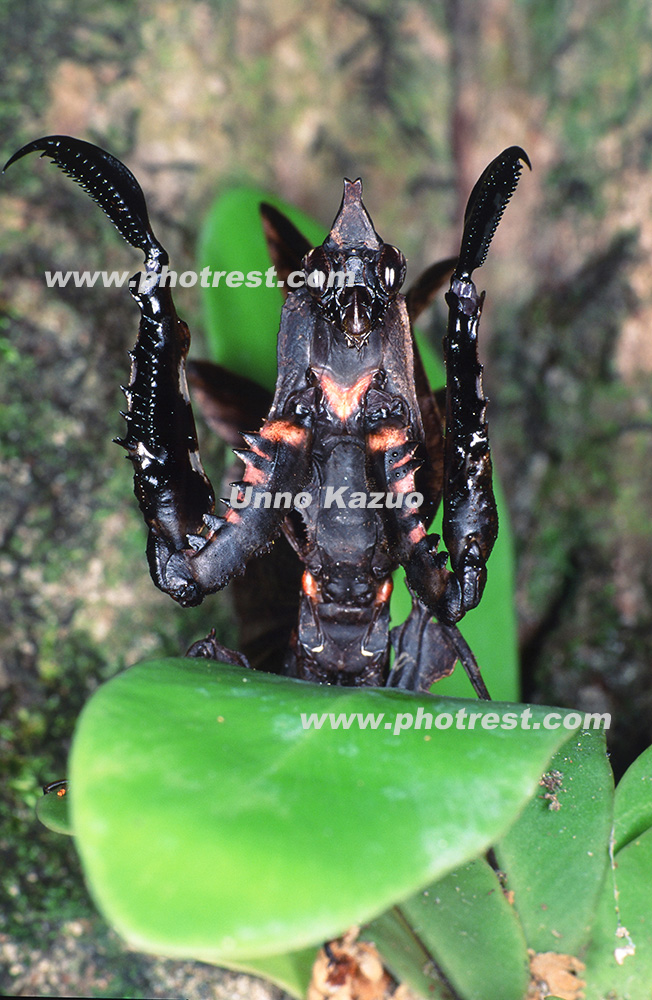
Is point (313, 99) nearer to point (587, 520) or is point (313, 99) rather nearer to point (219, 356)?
point (219, 356)

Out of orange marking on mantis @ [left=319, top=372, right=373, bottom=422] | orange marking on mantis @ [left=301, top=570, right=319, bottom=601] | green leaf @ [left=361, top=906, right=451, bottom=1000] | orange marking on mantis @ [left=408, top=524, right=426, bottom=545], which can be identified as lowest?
green leaf @ [left=361, top=906, right=451, bottom=1000]

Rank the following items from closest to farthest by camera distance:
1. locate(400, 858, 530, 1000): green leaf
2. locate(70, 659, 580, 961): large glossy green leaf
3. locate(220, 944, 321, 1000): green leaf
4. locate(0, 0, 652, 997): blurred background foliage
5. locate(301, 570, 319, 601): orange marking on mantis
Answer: locate(70, 659, 580, 961): large glossy green leaf
locate(400, 858, 530, 1000): green leaf
locate(220, 944, 321, 1000): green leaf
locate(301, 570, 319, 601): orange marking on mantis
locate(0, 0, 652, 997): blurred background foliage

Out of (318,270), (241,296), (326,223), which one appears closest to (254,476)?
(318,270)

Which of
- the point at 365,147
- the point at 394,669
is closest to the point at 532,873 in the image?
the point at 394,669

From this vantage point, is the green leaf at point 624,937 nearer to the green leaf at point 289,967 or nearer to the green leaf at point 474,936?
the green leaf at point 474,936

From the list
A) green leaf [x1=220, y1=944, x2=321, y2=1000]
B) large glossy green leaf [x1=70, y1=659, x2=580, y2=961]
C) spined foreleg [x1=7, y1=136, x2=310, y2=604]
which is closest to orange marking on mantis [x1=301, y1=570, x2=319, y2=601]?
spined foreleg [x1=7, y1=136, x2=310, y2=604]

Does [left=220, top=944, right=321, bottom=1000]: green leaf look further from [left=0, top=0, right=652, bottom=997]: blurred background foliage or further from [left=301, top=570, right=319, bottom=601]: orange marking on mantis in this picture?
[left=301, top=570, right=319, bottom=601]: orange marking on mantis

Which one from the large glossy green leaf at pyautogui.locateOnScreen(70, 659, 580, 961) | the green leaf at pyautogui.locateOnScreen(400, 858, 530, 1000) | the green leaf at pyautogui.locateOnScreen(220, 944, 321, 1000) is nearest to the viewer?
the large glossy green leaf at pyautogui.locateOnScreen(70, 659, 580, 961)
